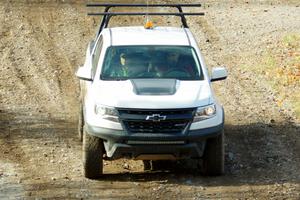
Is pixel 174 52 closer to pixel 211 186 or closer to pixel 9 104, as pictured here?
pixel 211 186

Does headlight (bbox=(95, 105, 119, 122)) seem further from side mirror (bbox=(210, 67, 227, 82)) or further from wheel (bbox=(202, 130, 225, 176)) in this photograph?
side mirror (bbox=(210, 67, 227, 82))

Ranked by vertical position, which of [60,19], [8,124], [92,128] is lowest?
[60,19]

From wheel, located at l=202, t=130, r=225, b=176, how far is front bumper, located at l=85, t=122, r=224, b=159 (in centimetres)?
24

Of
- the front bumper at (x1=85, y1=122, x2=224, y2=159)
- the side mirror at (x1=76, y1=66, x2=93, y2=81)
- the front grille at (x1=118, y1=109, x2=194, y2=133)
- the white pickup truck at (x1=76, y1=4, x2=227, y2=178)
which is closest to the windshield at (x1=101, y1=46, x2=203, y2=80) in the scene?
the white pickup truck at (x1=76, y1=4, x2=227, y2=178)

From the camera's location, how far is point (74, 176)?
10.7 meters

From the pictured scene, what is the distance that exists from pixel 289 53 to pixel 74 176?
878 cm

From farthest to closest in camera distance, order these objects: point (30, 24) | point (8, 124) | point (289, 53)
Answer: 1. point (30, 24)
2. point (289, 53)
3. point (8, 124)

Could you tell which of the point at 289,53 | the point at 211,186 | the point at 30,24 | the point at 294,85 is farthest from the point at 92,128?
the point at 30,24

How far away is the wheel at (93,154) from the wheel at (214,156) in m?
1.40

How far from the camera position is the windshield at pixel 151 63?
36.2 feet

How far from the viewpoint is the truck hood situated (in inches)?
399

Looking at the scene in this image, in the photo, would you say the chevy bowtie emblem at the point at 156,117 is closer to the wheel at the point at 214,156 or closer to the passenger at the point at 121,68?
the wheel at the point at 214,156

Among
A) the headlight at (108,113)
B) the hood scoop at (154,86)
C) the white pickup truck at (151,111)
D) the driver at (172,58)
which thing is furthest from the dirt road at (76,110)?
the driver at (172,58)

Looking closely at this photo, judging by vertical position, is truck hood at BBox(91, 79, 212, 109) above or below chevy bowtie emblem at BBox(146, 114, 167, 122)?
above
